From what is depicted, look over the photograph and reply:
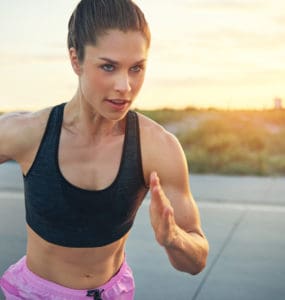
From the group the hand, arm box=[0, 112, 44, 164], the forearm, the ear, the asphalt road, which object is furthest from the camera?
the asphalt road

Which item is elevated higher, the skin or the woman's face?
the woman's face

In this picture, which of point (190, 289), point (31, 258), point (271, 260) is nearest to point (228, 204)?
point (271, 260)

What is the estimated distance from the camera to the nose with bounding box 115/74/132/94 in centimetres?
195

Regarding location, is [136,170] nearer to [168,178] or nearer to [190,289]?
[168,178]

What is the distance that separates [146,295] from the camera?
4121 mm

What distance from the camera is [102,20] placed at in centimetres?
198

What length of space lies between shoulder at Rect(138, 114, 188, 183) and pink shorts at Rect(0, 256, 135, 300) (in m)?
0.40

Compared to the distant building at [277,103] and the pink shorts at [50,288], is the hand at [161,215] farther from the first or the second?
the distant building at [277,103]

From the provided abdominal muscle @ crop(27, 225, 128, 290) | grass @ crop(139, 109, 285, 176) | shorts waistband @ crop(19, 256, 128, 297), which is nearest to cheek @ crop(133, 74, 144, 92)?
abdominal muscle @ crop(27, 225, 128, 290)

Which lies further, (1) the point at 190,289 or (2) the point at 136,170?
(1) the point at 190,289

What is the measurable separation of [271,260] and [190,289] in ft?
2.49

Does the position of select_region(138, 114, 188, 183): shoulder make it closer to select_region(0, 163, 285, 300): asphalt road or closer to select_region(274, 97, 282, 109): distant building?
select_region(0, 163, 285, 300): asphalt road

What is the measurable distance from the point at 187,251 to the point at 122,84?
1.62ft

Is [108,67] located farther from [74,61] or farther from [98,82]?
[74,61]
